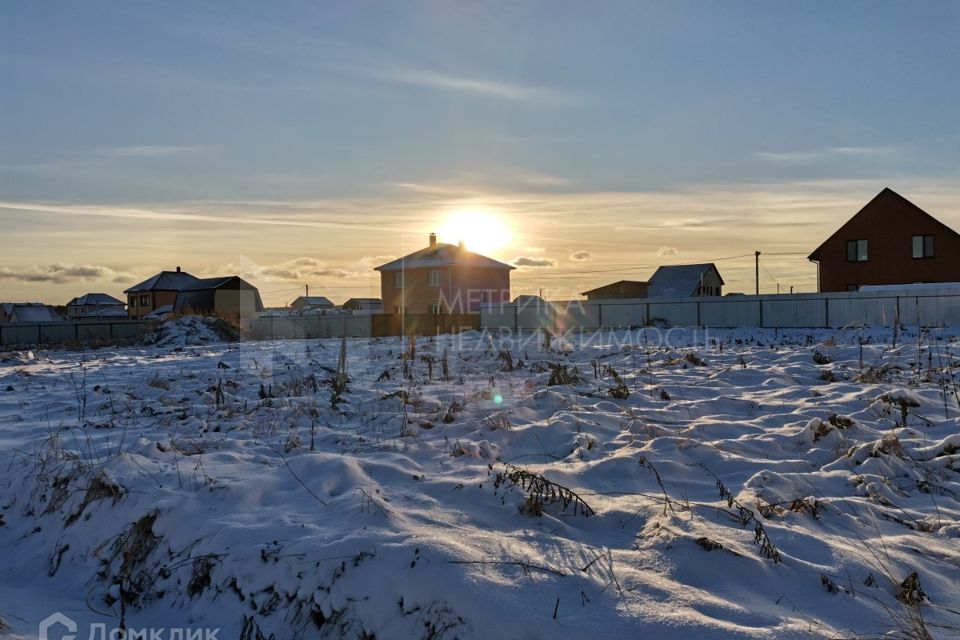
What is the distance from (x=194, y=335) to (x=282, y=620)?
24.5 m

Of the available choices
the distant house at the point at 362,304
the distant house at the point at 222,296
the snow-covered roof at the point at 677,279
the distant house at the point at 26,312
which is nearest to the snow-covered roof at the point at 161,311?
the distant house at the point at 222,296

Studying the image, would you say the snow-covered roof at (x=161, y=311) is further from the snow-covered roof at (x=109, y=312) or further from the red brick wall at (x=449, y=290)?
the red brick wall at (x=449, y=290)

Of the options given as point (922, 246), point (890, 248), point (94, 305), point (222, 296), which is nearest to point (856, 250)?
point (890, 248)

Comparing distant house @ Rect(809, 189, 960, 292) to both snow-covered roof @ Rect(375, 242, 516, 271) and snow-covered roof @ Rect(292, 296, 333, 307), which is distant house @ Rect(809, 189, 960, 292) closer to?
snow-covered roof @ Rect(375, 242, 516, 271)

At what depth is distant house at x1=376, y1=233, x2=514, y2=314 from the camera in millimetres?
42219

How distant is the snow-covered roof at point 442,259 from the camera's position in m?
42.2

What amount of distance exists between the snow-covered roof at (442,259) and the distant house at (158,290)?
2539 centimetres

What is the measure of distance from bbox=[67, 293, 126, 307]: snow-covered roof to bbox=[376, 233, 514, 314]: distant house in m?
50.1

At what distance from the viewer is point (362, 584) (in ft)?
10.8

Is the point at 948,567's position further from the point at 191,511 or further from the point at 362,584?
the point at 191,511

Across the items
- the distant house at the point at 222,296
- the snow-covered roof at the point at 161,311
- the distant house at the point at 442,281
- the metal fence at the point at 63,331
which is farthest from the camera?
the snow-covered roof at the point at 161,311

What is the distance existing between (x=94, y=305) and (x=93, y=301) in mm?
1125

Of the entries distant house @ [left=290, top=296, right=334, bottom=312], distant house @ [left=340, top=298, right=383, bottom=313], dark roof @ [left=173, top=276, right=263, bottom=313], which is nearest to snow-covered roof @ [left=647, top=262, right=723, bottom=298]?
dark roof @ [left=173, top=276, right=263, bottom=313]

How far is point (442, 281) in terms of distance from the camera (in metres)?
42.4
